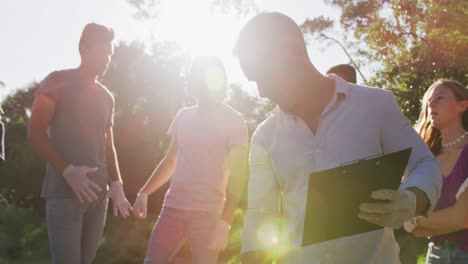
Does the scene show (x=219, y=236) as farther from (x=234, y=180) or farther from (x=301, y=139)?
(x=301, y=139)

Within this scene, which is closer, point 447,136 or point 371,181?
point 371,181

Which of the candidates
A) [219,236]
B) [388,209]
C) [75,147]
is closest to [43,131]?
[75,147]

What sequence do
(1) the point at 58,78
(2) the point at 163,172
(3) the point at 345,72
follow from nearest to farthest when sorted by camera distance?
(1) the point at 58,78, (3) the point at 345,72, (2) the point at 163,172

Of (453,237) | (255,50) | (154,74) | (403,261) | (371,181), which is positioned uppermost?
(154,74)

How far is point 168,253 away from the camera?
5605mm

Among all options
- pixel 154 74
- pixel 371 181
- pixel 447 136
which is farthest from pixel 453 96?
pixel 154 74

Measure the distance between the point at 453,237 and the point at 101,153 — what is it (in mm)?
2789

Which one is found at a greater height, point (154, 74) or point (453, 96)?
point (154, 74)

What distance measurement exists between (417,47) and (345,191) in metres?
16.1

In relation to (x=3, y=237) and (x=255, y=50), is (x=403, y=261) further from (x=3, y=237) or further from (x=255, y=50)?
(x=3, y=237)

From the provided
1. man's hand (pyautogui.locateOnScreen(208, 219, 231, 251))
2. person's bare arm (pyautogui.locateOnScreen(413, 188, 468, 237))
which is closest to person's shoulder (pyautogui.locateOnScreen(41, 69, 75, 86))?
man's hand (pyautogui.locateOnScreen(208, 219, 231, 251))

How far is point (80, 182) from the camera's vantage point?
4691 mm

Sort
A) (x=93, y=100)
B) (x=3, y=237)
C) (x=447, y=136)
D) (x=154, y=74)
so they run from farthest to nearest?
(x=154, y=74) → (x=3, y=237) → (x=93, y=100) → (x=447, y=136)

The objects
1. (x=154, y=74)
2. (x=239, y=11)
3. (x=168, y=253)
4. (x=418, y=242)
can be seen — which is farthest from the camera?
(x=154, y=74)
